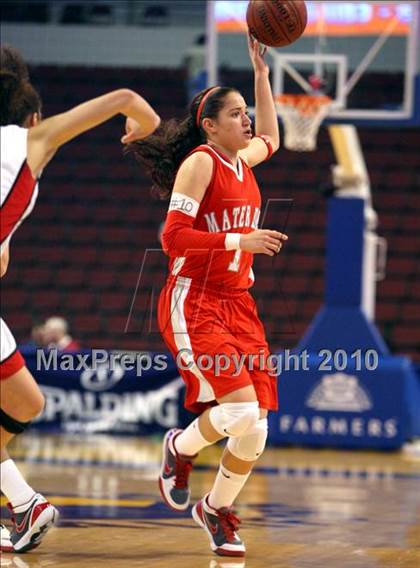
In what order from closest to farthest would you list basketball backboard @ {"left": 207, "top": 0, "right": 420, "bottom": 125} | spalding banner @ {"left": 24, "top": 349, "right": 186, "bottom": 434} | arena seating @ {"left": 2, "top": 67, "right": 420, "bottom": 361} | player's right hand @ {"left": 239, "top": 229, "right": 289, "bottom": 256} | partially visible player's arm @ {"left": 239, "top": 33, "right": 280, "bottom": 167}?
1. player's right hand @ {"left": 239, "top": 229, "right": 289, "bottom": 256}
2. partially visible player's arm @ {"left": 239, "top": 33, "right": 280, "bottom": 167}
3. basketball backboard @ {"left": 207, "top": 0, "right": 420, "bottom": 125}
4. spalding banner @ {"left": 24, "top": 349, "right": 186, "bottom": 434}
5. arena seating @ {"left": 2, "top": 67, "right": 420, "bottom": 361}

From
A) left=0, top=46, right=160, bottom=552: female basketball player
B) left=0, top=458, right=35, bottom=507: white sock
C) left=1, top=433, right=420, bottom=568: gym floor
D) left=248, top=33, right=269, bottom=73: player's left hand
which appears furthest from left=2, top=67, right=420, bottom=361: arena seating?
left=0, top=46, right=160, bottom=552: female basketball player

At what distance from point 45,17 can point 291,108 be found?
5747 mm

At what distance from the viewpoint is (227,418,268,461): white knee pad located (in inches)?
205

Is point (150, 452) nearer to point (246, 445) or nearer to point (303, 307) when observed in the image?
point (246, 445)

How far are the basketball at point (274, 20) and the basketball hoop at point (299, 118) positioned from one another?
4.50 metres

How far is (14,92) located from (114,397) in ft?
21.4

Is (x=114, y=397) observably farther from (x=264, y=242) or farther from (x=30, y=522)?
(x=264, y=242)

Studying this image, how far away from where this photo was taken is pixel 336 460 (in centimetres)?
966

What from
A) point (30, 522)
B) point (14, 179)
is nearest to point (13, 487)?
point (30, 522)

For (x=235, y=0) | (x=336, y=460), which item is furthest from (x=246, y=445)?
(x=235, y=0)

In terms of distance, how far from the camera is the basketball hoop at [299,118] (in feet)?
33.3

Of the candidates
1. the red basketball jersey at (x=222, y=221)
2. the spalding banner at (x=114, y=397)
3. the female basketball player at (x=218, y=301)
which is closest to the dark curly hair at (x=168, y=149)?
the female basketball player at (x=218, y=301)

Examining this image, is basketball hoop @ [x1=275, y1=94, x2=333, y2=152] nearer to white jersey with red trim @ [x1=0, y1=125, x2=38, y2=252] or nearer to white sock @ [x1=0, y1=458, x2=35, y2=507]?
white sock @ [x1=0, y1=458, x2=35, y2=507]

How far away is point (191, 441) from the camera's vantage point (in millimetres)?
5484
